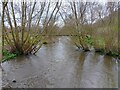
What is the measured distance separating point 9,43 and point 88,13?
366cm

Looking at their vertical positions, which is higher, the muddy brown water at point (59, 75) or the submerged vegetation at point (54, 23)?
the submerged vegetation at point (54, 23)

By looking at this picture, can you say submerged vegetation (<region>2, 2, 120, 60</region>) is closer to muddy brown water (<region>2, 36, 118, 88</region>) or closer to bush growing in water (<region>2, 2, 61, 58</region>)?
bush growing in water (<region>2, 2, 61, 58</region>)

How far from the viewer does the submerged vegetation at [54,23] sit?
7.31 m

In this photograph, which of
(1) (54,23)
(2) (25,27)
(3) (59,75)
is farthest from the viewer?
(1) (54,23)

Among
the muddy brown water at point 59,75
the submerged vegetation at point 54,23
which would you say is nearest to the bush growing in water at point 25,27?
the submerged vegetation at point 54,23

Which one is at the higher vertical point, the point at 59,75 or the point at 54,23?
the point at 54,23

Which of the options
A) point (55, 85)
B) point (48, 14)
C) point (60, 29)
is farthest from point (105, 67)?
point (60, 29)

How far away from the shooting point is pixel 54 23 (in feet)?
30.3

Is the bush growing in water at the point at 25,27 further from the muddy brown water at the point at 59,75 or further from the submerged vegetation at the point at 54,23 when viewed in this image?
the muddy brown water at the point at 59,75

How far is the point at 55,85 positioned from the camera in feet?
13.6

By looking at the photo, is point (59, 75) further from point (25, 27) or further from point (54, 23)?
point (54, 23)

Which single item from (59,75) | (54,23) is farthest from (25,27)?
(59,75)

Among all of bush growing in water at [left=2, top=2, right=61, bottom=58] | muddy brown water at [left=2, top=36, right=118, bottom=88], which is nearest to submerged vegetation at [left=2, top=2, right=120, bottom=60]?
bush growing in water at [left=2, top=2, right=61, bottom=58]

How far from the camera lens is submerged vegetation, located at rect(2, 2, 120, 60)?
288 inches
